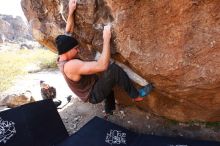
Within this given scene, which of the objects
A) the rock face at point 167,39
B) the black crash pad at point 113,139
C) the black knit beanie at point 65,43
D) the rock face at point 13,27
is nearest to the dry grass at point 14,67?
the black crash pad at point 113,139

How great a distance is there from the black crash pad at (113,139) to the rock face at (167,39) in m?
0.82

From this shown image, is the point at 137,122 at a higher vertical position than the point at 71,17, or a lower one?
lower

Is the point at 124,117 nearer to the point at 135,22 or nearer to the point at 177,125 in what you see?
the point at 177,125

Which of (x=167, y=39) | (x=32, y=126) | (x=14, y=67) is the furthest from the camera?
(x=14, y=67)

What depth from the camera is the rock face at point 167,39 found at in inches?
200

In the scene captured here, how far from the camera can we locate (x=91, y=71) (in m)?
5.75

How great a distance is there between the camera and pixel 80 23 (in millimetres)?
6227

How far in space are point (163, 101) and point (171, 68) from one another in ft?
5.77

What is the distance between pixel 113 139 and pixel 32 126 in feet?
5.81

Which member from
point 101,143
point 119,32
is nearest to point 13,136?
point 101,143

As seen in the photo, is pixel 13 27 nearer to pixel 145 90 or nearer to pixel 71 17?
pixel 71 17

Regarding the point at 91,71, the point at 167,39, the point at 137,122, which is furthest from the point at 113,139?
the point at 167,39

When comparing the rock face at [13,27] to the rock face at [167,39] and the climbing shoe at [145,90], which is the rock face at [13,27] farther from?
the climbing shoe at [145,90]

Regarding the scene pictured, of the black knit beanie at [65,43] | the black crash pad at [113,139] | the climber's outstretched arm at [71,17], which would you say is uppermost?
the climber's outstretched arm at [71,17]
